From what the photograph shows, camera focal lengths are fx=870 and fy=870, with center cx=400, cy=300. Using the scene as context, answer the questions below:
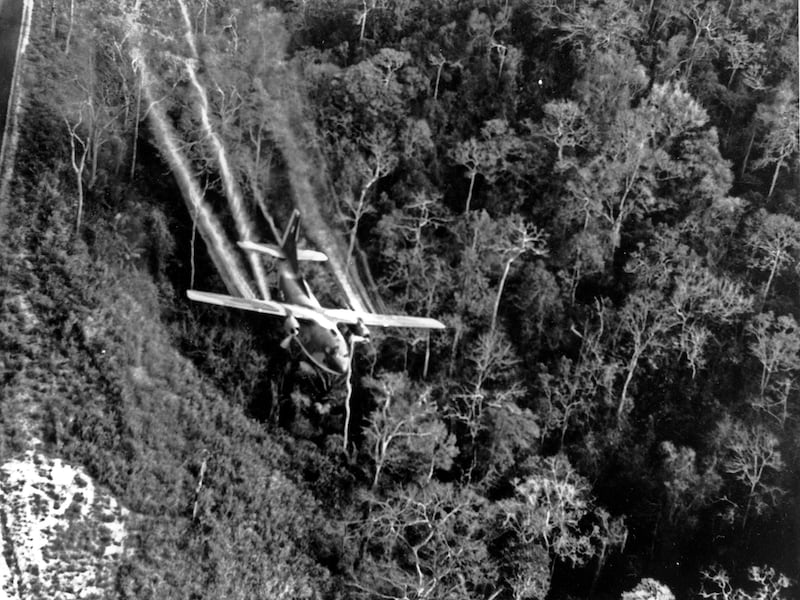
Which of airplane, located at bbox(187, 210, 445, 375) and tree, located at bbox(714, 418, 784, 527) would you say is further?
tree, located at bbox(714, 418, 784, 527)

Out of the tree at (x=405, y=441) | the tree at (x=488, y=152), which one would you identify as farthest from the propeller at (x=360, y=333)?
the tree at (x=488, y=152)

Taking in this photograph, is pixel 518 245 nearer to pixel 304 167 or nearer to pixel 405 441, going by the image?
pixel 304 167

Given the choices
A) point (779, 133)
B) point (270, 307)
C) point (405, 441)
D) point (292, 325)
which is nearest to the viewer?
point (270, 307)

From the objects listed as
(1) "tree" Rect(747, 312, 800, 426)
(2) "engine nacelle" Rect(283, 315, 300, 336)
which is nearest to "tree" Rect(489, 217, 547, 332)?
(1) "tree" Rect(747, 312, 800, 426)

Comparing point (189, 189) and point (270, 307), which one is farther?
point (189, 189)

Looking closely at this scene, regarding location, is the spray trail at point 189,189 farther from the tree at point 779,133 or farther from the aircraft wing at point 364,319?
the tree at point 779,133

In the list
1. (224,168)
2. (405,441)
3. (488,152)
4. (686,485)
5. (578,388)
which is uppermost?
(488,152)

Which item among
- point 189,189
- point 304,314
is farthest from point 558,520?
point 189,189

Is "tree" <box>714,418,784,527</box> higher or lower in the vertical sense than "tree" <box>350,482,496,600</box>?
higher

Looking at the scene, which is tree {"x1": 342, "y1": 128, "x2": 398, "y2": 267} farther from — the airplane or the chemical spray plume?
the airplane

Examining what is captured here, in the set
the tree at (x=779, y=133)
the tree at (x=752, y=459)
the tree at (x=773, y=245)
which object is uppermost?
the tree at (x=779, y=133)
